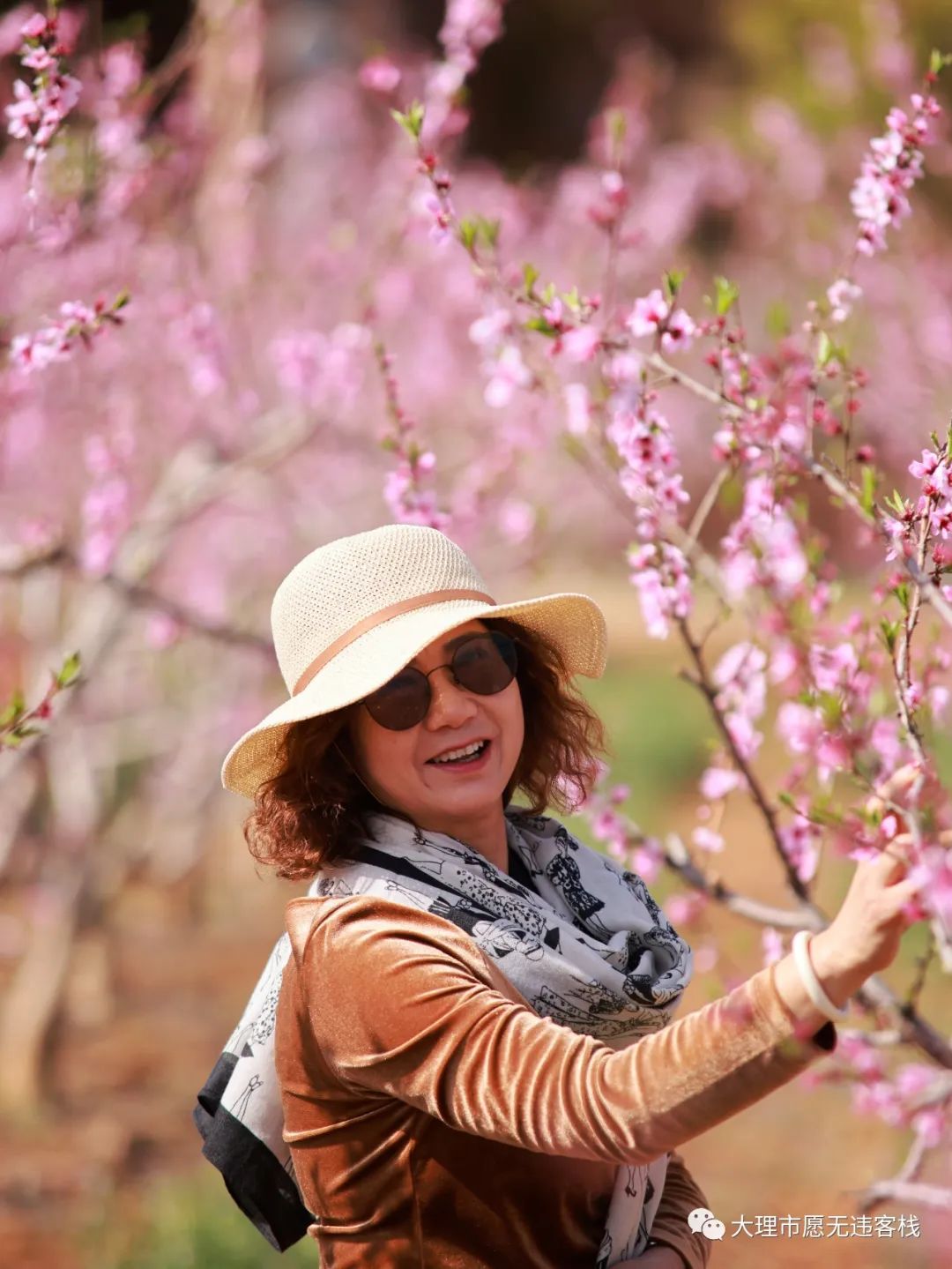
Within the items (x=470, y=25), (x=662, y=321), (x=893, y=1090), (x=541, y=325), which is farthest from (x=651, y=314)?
(x=470, y=25)

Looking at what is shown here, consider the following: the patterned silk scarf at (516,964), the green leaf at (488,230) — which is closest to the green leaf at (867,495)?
the patterned silk scarf at (516,964)

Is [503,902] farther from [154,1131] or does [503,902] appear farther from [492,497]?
[154,1131]

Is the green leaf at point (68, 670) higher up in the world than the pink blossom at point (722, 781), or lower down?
higher up

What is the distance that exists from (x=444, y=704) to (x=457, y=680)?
0.03m

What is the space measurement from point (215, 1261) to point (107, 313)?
2.78 meters

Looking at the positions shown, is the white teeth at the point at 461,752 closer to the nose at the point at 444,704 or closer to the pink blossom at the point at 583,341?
the nose at the point at 444,704

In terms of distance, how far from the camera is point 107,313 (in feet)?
7.55

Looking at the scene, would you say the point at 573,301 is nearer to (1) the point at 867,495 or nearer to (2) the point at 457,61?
(1) the point at 867,495

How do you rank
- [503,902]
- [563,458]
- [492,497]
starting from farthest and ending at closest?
[563,458]
[492,497]
[503,902]

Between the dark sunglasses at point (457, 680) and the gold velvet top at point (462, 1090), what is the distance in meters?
0.22

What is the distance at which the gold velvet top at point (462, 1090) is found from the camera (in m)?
1.23

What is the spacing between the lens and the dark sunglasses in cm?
166

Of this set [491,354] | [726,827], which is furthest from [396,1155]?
[726,827]

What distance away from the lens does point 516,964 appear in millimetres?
1548
